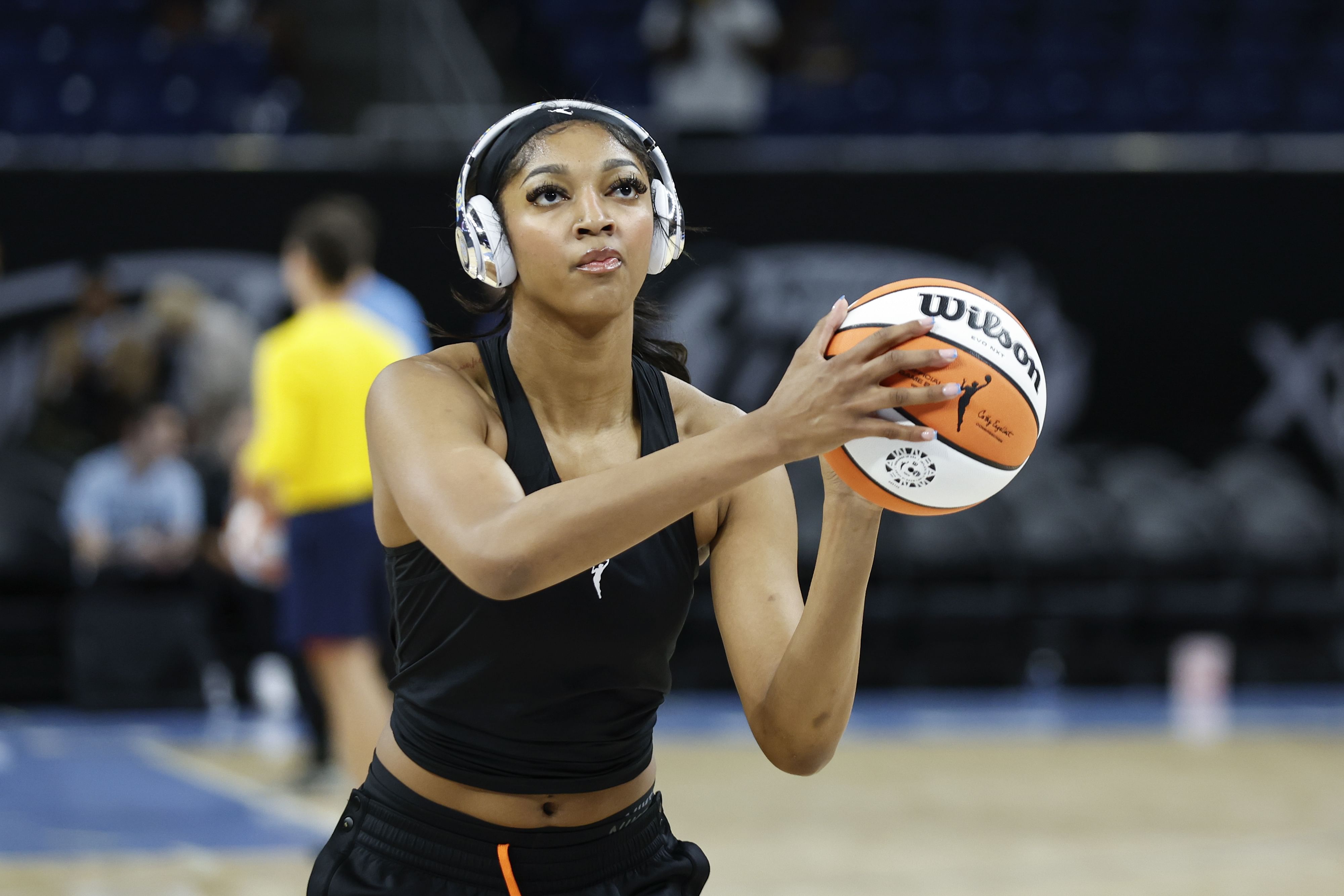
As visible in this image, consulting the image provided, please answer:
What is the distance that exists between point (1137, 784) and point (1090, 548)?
296 centimetres

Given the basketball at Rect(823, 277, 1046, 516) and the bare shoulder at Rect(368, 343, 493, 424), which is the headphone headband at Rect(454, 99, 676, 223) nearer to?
the bare shoulder at Rect(368, 343, 493, 424)

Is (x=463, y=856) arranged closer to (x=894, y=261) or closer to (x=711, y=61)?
(x=894, y=261)

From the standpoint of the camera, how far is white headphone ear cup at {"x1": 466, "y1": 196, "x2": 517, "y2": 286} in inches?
95.4

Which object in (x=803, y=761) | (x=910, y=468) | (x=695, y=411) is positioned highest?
(x=695, y=411)

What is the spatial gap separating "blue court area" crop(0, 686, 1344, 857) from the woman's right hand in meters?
4.67

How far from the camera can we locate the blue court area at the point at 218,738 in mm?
6480

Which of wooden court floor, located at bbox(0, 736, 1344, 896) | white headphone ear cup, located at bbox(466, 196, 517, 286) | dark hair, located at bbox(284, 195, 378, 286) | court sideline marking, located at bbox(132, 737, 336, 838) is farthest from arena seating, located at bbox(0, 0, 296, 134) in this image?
white headphone ear cup, located at bbox(466, 196, 517, 286)

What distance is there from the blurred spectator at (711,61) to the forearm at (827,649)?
922 cm

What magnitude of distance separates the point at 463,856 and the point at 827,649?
60 centimetres

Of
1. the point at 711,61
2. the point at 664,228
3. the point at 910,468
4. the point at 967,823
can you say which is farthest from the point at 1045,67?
the point at 910,468

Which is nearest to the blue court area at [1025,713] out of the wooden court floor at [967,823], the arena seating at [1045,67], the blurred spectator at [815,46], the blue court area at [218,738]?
the blue court area at [218,738]

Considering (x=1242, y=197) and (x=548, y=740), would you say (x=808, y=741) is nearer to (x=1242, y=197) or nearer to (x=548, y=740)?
(x=548, y=740)

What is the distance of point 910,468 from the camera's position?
2.26 meters

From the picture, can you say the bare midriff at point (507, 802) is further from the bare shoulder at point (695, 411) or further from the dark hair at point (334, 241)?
the dark hair at point (334, 241)
